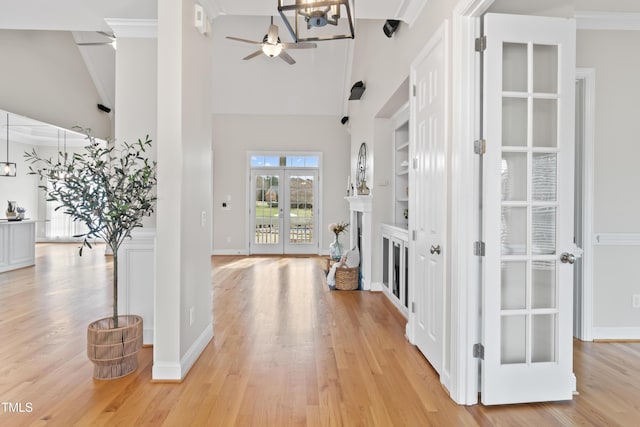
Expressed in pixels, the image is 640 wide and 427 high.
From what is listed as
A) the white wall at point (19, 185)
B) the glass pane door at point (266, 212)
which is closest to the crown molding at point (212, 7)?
the glass pane door at point (266, 212)

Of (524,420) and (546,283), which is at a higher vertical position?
(546,283)

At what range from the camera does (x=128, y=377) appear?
2459 mm

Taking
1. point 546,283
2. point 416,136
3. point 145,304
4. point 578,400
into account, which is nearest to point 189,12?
point 416,136

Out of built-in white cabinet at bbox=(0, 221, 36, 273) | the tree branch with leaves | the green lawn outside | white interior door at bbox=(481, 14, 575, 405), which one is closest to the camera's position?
white interior door at bbox=(481, 14, 575, 405)

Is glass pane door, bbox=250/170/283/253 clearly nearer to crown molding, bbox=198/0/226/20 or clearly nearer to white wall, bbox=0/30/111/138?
white wall, bbox=0/30/111/138

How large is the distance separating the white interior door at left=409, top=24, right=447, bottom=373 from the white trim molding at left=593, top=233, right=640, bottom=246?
165 cm

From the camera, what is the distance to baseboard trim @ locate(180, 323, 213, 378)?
2478mm

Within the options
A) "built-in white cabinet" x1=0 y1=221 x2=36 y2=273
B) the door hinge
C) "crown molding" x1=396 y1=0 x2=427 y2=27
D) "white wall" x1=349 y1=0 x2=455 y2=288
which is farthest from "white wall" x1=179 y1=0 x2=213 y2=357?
"built-in white cabinet" x1=0 y1=221 x2=36 y2=273

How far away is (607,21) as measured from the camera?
3076 millimetres

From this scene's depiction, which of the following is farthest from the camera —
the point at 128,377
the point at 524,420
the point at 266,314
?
the point at 266,314

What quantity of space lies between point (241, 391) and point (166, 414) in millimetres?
450

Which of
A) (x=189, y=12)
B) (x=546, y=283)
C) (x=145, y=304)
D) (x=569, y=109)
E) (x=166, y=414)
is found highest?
(x=189, y=12)

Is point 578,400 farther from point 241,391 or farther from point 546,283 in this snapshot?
point 241,391

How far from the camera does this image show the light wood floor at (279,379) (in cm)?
200
